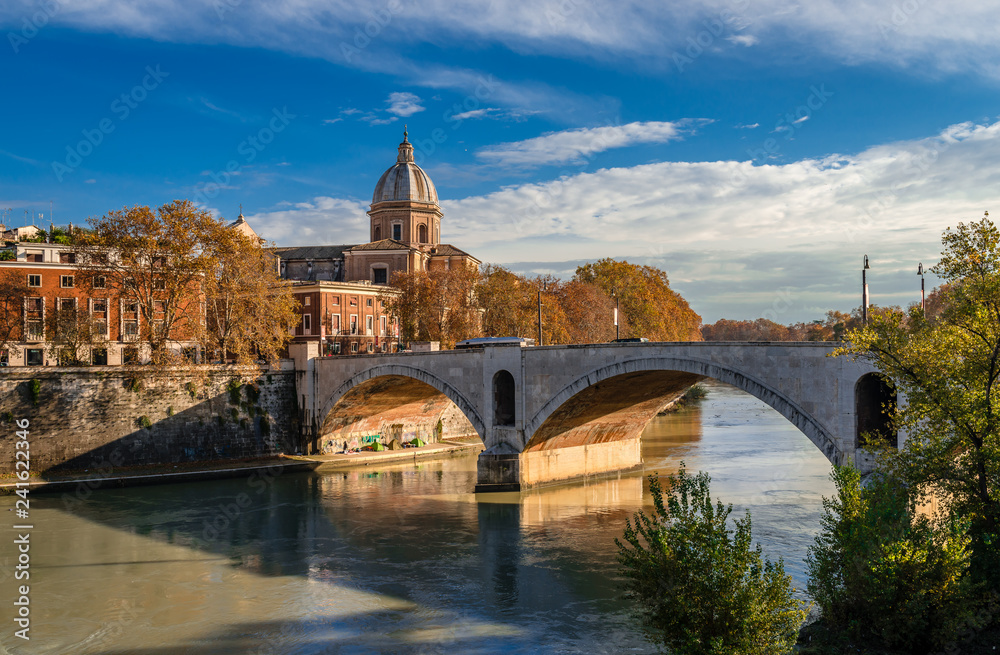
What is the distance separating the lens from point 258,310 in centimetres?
3509

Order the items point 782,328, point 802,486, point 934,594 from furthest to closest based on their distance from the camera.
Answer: point 782,328 < point 802,486 < point 934,594

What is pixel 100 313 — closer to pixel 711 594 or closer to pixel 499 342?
pixel 499 342

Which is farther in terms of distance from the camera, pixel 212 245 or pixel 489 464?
pixel 212 245

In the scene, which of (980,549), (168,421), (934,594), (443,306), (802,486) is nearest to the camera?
(934,594)

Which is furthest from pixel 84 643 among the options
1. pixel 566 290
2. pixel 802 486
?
pixel 566 290

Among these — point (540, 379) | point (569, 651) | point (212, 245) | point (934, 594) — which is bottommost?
point (569, 651)

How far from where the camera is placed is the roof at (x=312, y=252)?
61.6m

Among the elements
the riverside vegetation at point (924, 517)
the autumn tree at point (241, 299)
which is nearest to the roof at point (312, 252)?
the autumn tree at point (241, 299)

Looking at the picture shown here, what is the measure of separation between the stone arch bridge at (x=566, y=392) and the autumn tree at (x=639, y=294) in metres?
29.8

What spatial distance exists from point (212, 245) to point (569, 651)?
26.1 metres

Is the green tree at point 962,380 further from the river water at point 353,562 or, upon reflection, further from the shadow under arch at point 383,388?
the shadow under arch at point 383,388

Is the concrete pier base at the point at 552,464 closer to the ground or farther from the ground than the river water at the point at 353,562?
farther from the ground

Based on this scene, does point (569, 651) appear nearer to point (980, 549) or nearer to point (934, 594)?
point (934, 594)

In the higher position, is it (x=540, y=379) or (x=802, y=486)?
(x=540, y=379)
